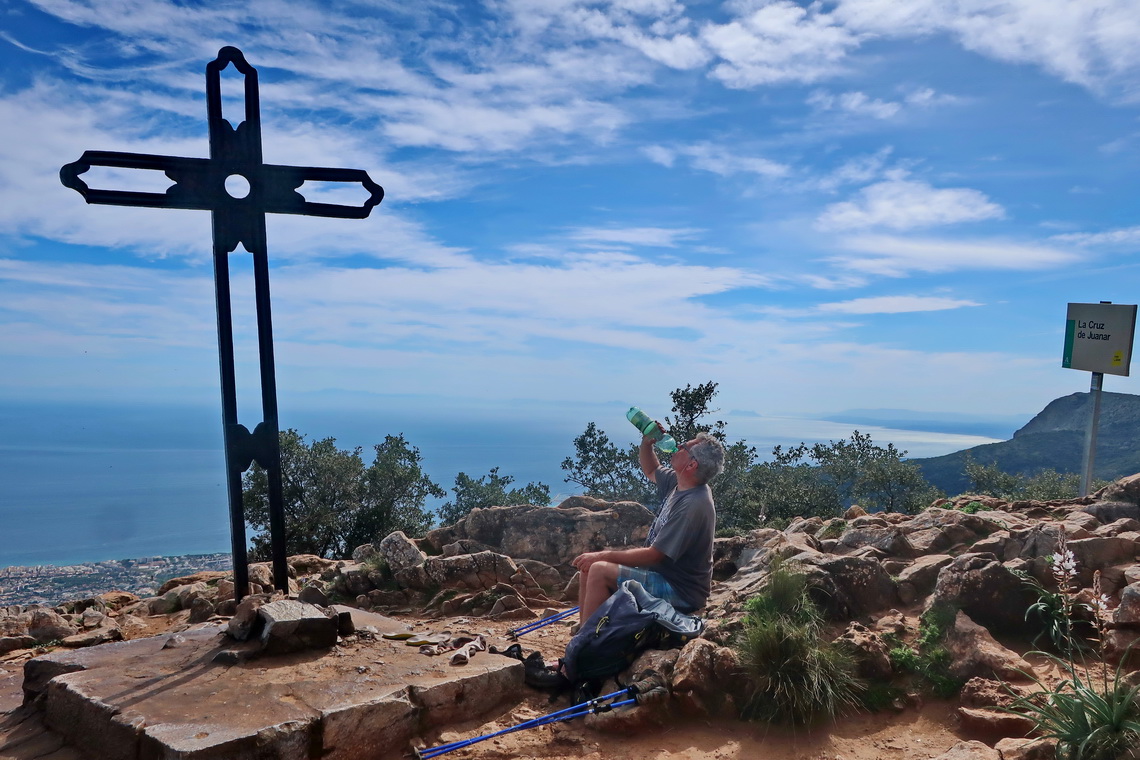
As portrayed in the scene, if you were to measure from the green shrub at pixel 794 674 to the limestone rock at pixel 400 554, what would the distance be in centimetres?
519

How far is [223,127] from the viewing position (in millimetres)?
6996

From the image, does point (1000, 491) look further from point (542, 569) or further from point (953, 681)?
point (953, 681)

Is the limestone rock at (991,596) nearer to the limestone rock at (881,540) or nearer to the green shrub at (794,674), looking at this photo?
the green shrub at (794,674)

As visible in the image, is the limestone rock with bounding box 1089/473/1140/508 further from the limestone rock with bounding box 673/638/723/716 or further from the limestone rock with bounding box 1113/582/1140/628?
the limestone rock with bounding box 673/638/723/716

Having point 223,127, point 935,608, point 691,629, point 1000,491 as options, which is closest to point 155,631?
point 223,127

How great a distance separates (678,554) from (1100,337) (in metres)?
8.09

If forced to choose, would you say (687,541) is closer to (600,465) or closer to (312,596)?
(312,596)

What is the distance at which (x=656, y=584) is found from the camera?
634 cm

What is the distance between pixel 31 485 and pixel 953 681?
3600 inches

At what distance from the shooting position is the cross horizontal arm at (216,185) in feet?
21.6

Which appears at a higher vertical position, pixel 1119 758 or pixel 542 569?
pixel 1119 758

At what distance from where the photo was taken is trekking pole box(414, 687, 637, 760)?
16.8 ft

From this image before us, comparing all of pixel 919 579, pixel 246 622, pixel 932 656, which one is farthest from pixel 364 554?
pixel 932 656

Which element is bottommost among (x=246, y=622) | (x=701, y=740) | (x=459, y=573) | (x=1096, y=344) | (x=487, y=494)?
(x=487, y=494)
